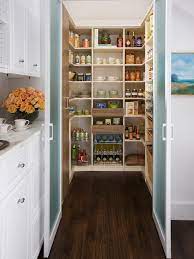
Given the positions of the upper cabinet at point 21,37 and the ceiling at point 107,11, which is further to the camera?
the ceiling at point 107,11

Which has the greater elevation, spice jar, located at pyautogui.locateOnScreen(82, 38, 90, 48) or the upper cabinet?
spice jar, located at pyautogui.locateOnScreen(82, 38, 90, 48)

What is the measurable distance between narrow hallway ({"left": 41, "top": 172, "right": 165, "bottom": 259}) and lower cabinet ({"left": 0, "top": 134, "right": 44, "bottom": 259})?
354 mm

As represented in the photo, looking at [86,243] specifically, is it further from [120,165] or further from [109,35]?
[109,35]

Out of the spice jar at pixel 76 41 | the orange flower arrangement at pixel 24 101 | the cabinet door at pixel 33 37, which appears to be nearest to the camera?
the orange flower arrangement at pixel 24 101

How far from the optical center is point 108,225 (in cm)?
326

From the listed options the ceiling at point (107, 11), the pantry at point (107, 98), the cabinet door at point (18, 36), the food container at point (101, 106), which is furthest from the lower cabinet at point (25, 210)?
the food container at point (101, 106)

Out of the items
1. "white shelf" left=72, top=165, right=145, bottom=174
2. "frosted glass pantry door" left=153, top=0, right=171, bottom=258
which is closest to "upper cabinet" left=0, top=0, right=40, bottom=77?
"frosted glass pantry door" left=153, top=0, right=171, bottom=258

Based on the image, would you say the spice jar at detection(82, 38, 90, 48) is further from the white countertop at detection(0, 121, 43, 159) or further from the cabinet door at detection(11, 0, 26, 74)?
the white countertop at detection(0, 121, 43, 159)

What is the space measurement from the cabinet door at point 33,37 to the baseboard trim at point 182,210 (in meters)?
1.92

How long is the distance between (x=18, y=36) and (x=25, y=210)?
4.74ft

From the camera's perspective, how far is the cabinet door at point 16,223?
5.66 ft

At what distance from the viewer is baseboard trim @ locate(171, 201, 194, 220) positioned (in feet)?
10.9

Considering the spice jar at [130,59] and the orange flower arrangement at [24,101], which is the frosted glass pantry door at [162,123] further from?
the spice jar at [130,59]

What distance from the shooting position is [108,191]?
14.5 ft
